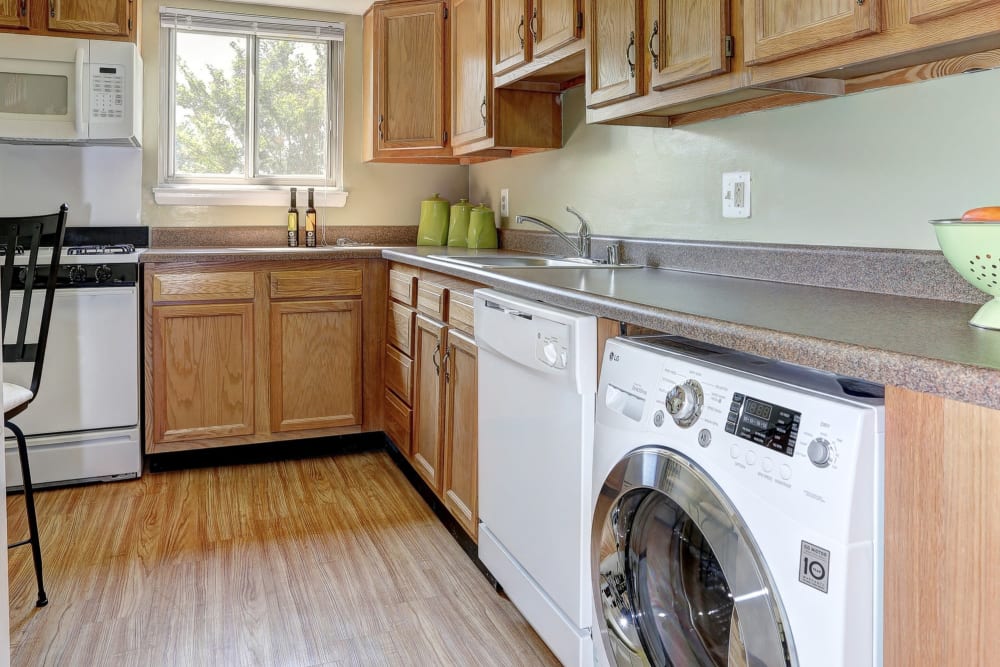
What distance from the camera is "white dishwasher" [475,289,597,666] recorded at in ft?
5.14

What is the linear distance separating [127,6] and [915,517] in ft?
10.8

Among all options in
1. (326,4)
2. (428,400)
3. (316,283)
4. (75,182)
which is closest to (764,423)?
(428,400)

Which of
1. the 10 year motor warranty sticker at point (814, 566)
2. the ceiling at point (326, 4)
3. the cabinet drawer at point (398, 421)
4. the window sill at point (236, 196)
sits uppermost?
the ceiling at point (326, 4)

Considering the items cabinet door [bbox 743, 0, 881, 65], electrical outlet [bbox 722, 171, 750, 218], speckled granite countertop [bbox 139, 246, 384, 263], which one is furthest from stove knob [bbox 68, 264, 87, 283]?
cabinet door [bbox 743, 0, 881, 65]

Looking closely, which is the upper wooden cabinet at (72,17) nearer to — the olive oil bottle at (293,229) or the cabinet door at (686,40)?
the olive oil bottle at (293,229)

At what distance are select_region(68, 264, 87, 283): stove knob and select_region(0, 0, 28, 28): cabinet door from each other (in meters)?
0.98

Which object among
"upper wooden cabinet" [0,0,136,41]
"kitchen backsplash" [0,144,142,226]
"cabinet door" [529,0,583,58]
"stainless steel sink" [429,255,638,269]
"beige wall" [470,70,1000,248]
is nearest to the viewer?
"beige wall" [470,70,1000,248]

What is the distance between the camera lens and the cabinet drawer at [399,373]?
2961mm

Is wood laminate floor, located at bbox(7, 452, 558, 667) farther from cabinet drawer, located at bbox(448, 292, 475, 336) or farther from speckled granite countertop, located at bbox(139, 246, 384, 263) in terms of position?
speckled granite countertop, located at bbox(139, 246, 384, 263)

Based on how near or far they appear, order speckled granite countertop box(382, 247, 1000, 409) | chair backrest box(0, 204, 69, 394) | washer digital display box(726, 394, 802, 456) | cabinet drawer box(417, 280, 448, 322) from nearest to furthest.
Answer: speckled granite countertop box(382, 247, 1000, 409), washer digital display box(726, 394, 802, 456), chair backrest box(0, 204, 69, 394), cabinet drawer box(417, 280, 448, 322)

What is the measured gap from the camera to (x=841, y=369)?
3.09 feet

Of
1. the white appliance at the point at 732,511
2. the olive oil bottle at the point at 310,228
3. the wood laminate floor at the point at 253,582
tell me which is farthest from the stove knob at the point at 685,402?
the olive oil bottle at the point at 310,228

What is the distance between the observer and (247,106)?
12.2 ft

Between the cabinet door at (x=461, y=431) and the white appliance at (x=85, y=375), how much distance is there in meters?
1.35
